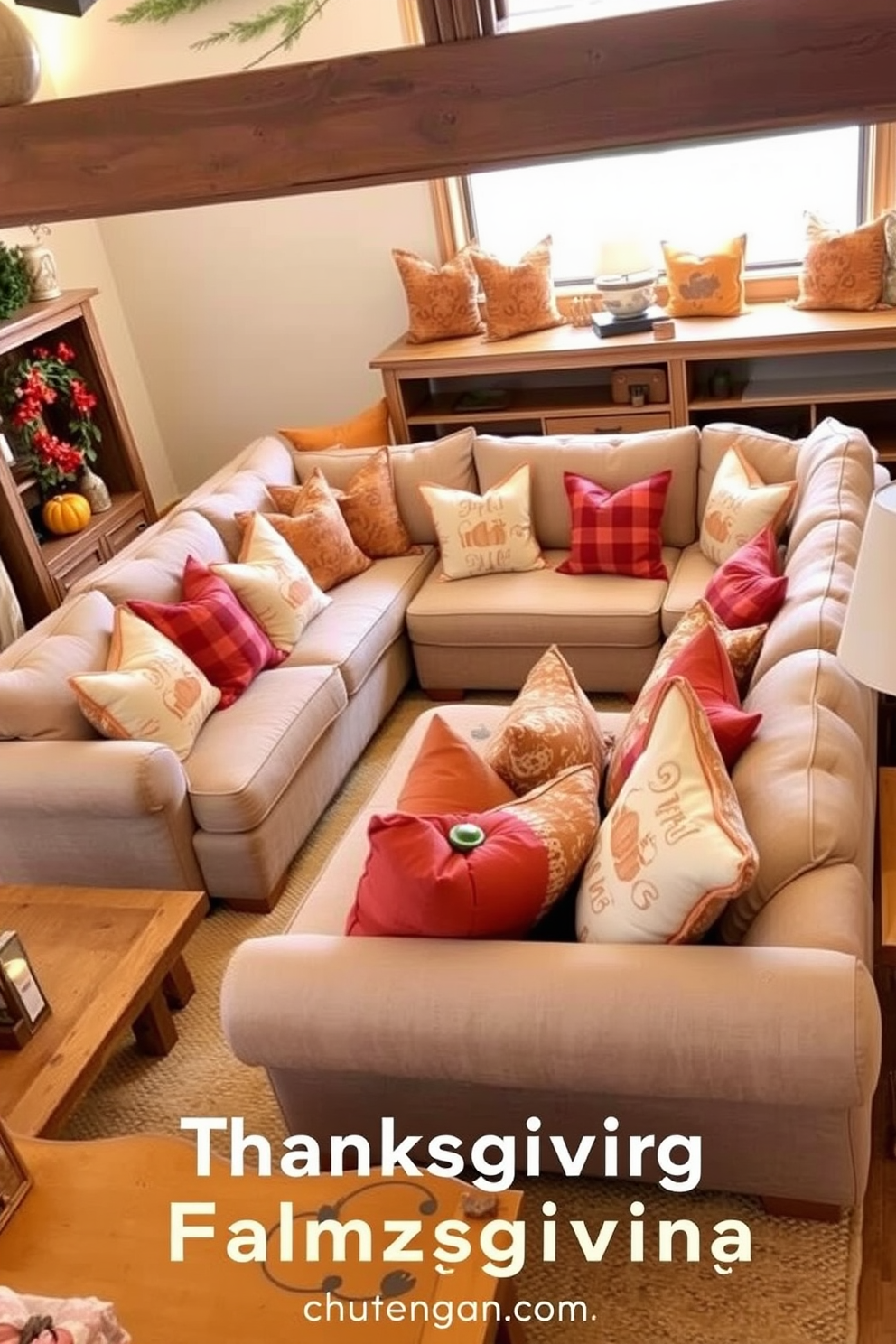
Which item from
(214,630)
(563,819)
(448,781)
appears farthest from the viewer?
(214,630)

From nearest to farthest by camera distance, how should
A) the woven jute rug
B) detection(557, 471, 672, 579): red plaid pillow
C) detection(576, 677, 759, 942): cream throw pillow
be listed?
detection(576, 677, 759, 942): cream throw pillow < the woven jute rug < detection(557, 471, 672, 579): red plaid pillow

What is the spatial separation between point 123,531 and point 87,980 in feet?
8.95

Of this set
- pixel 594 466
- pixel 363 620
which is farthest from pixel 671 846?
pixel 594 466

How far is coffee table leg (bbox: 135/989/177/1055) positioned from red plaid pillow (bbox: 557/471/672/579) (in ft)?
6.13

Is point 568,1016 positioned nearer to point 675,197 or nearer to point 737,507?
point 737,507

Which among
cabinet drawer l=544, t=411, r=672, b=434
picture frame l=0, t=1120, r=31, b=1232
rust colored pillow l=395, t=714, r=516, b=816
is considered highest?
rust colored pillow l=395, t=714, r=516, b=816

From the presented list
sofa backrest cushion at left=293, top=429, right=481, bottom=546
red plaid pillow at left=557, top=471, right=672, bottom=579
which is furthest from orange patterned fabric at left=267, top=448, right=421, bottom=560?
red plaid pillow at left=557, top=471, right=672, bottom=579

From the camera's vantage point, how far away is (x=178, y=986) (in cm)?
272

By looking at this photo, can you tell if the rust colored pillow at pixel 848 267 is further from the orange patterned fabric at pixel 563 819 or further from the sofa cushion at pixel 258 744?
the orange patterned fabric at pixel 563 819

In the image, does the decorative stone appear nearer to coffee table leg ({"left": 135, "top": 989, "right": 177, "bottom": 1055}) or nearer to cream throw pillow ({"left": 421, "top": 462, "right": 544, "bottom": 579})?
coffee table leg ({"left": 135, "top": 989, "right": 177, "bottom": 1055})

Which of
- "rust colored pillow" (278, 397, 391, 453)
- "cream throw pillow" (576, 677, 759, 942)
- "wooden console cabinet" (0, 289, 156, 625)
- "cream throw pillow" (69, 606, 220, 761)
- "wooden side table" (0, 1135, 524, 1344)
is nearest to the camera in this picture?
"wooden side table" (0, 1135, 524, 1344)

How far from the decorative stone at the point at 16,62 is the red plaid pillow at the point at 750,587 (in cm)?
177

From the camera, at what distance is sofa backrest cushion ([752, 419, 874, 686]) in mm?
2344

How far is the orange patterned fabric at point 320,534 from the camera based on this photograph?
3742 mm
